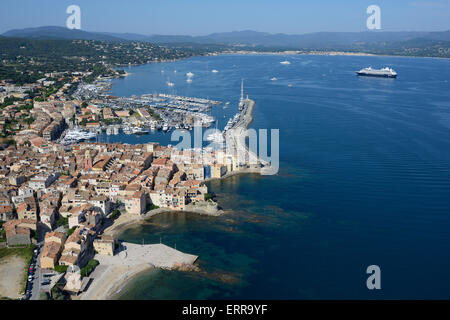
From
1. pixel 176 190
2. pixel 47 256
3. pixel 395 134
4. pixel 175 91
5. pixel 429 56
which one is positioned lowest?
pixel 47 256

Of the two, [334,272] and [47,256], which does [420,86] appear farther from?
[47,256]

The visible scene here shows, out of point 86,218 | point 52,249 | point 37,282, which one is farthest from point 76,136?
point 37,282

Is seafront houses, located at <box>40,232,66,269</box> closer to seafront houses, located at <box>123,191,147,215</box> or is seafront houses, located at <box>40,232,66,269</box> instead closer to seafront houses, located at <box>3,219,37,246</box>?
seafront houses, located at <box>3,219,37,246</box>

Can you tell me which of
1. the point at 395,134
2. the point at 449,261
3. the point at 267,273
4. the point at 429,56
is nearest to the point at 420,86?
the point at 395,134

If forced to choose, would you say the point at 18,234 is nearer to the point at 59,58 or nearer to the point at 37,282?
the point at 37,282

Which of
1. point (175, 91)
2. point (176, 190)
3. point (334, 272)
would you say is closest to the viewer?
point (334, 272)

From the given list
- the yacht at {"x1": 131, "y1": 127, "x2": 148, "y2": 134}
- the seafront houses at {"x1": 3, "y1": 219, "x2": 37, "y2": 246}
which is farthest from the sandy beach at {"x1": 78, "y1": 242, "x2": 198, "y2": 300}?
the yacht at {"x1": 131, "y1": 127, "x2": 148, "y2": 134}

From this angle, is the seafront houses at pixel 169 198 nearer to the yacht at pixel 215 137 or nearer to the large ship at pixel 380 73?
the yacht at pixel 215 137
